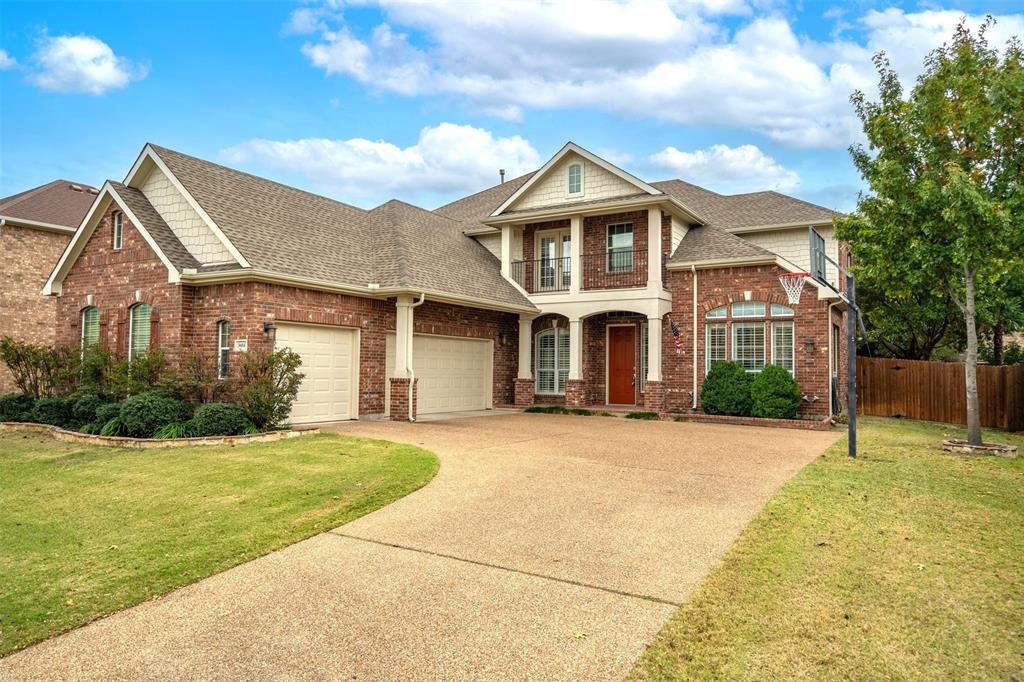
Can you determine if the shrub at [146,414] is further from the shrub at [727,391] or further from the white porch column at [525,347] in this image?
the shrub at [727,391]

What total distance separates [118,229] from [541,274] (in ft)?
36.7

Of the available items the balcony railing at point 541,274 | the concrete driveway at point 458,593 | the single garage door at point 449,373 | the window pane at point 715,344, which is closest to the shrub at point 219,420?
the single garage door at point 449,373

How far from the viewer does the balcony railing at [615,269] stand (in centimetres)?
1814

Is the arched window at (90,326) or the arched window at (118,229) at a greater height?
the arched window at (118,229)

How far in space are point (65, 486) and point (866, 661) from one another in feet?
28.5

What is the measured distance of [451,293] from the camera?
53.3 feet

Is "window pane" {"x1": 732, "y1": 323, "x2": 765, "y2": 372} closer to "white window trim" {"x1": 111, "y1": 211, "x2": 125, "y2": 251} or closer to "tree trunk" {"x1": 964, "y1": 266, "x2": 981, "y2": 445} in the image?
"tree trunk" {"x1": 964, "y1": 266, "x2": 981, "y2": 445}

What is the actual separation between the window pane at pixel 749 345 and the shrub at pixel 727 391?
601mm

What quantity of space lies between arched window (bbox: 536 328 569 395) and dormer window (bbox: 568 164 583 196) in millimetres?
4117

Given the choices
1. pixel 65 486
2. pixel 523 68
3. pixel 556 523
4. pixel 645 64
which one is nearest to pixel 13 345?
pixel 65 486

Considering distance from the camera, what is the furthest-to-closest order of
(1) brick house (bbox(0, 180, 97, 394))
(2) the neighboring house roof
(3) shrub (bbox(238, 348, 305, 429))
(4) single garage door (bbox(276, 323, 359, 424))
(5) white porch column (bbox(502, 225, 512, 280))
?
(2) the neighboring house roof < (1) brick house (bbox(0, 180, 97, 394)) < (5) white porch column (bbox(502, 225, 512, 280)) < (4) single garage door (bbox(276, 323, 359, 424)) < (3) shrub (bbox(238, 348, 305, 429))

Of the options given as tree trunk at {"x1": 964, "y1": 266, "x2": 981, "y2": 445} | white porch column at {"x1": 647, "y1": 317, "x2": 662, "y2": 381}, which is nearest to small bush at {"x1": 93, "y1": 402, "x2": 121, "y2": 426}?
white porch column at {"x1": 647, "y1": 317, "x2": 662, "y2": 381}

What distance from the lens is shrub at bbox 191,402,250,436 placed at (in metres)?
11.4

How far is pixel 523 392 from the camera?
19.5 meters
